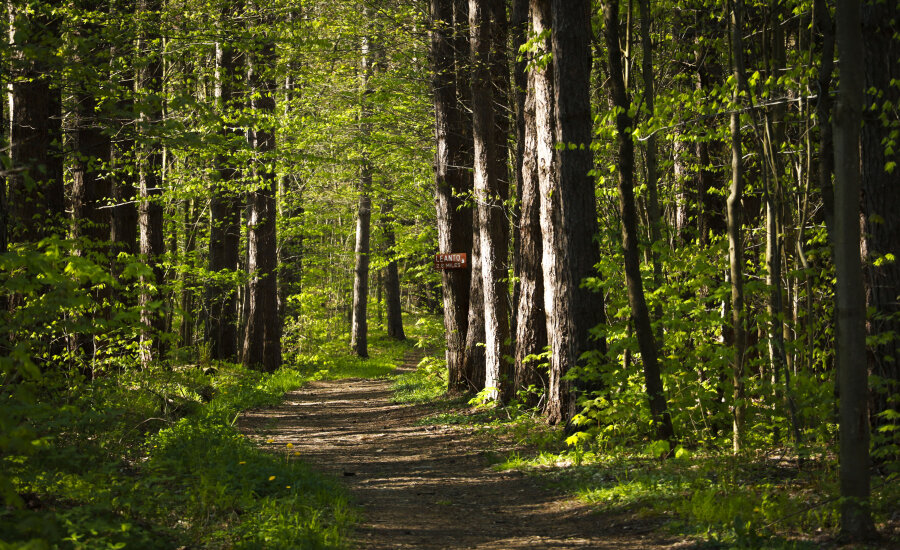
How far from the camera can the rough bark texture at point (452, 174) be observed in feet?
48.3

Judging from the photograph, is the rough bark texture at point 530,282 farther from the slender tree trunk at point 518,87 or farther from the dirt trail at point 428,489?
the dirt trail at point 428,489

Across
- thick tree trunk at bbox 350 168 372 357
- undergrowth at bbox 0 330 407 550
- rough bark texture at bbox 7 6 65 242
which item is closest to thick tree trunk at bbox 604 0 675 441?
undergrowth at bbox 0 330 407 550

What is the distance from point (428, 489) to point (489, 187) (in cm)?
646

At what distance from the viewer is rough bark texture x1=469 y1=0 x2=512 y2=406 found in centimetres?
1324

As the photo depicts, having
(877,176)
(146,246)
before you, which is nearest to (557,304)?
(877,176)

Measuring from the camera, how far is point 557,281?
1014cm

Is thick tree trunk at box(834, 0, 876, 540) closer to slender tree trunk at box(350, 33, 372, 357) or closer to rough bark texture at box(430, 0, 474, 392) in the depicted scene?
rough bark texture at box(430, 0, 474, 392)

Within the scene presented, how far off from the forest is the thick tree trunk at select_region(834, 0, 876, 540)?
2 centimetres

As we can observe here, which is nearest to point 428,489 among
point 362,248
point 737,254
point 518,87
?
point 737,254

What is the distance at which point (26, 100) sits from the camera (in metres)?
9.94

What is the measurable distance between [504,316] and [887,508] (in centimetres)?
843

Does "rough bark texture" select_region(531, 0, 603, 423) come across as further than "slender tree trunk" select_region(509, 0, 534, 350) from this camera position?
No

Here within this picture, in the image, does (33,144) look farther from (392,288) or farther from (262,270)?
(392,288)

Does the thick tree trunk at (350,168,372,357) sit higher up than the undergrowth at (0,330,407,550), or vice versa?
the thick tree trunk at (350,168,372,357)
